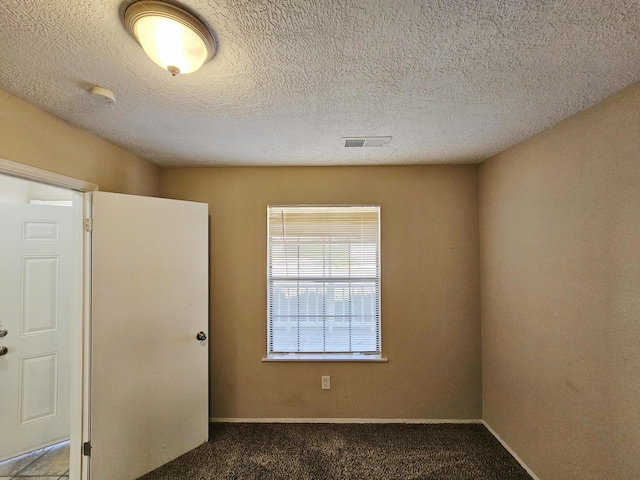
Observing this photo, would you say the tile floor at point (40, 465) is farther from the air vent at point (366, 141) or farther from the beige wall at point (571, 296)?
the beige wall at point (571, 296)

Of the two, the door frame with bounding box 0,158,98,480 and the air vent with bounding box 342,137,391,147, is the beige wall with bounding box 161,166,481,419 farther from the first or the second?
the door frame with bounding box 0,158,98,480

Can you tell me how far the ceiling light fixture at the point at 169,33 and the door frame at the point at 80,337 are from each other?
121cm

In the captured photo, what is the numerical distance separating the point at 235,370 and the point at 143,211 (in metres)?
1.57

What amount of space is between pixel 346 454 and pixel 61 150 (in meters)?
2.77

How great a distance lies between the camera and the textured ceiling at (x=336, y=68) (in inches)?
34.9

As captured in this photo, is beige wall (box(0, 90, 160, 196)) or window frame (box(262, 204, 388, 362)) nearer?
beige wall (box(0, 90, 160, 196))

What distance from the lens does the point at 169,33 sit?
0.90 m

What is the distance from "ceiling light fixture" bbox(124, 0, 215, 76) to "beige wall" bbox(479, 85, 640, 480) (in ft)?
6.19

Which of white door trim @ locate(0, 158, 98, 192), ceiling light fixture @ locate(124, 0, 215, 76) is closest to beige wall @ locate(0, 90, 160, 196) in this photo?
white door trim @ locate(0, 158, 98, 192)

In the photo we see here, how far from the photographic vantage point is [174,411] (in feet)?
6.77

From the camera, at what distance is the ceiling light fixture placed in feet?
2.79

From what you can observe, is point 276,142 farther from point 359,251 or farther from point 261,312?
point 261,312

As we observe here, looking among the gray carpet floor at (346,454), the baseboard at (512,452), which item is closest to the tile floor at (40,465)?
the gray carpet floor at (346,454)

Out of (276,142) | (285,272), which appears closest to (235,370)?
(285,272)
